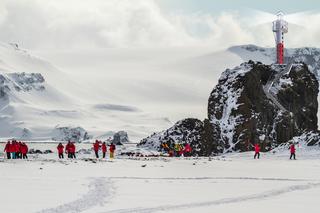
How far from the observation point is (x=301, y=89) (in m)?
90.3

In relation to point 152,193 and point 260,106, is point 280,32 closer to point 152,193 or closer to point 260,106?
point 260,106

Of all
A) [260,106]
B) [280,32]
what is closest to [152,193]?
[260,106]

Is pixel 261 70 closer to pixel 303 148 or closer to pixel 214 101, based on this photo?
pixel 214 101

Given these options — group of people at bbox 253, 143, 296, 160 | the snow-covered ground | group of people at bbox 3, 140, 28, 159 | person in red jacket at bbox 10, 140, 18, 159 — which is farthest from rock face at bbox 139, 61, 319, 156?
the snow-covered ground

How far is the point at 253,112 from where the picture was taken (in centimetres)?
7838

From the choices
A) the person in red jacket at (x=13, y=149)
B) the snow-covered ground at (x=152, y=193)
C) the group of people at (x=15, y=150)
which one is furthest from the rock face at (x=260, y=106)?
the snow-covered ground at (x=152, y=193)

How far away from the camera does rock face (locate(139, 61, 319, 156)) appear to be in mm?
75625

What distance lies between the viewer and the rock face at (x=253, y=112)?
248 ft

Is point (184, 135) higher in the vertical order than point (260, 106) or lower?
lower

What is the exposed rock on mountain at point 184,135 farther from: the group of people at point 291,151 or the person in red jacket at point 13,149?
the person in red jacket at point 13,149

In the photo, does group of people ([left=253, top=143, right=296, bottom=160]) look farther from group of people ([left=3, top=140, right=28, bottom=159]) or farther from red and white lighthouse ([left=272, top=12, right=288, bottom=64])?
red and white lighthouse ([left=272, top=12, right=288, bottom=64])

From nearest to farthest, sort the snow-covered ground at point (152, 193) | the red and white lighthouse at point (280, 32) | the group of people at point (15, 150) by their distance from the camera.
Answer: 1. the snow-covered ground at point (152, 193)
2. the group of people at point (15, 150)
3. the red and white lighthouse at point (280, 32)

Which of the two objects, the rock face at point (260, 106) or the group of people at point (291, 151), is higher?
the rock face at point (260, 106)

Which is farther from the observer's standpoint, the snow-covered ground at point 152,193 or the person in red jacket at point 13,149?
the person in red jacket at point 13,149
